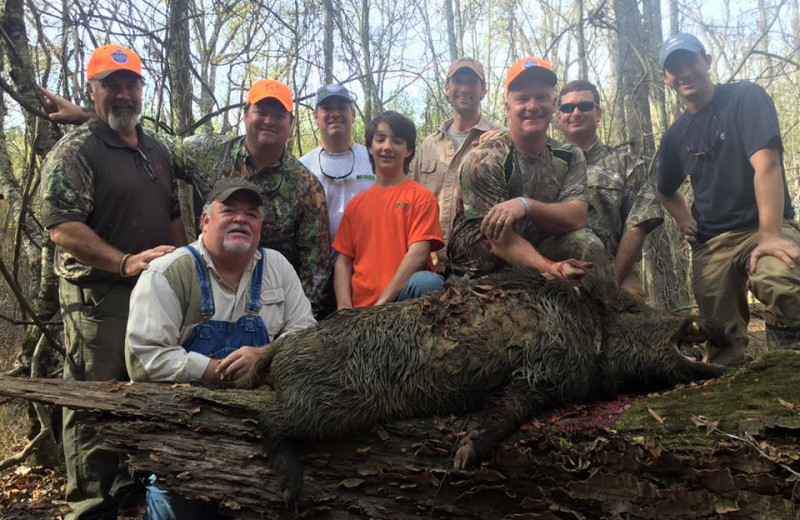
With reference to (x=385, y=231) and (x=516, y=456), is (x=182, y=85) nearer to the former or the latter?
(x=385, y=231)

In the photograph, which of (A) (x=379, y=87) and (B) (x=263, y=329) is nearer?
(B) (x=263, y=329)

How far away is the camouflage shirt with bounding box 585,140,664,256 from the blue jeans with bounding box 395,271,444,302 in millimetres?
1727

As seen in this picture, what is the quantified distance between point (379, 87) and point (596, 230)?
5056 millimetres

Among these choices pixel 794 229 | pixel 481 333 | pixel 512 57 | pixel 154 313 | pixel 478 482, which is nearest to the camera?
pixel 478 482

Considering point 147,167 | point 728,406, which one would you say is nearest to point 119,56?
point 147,167

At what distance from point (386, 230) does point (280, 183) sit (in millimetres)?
1059

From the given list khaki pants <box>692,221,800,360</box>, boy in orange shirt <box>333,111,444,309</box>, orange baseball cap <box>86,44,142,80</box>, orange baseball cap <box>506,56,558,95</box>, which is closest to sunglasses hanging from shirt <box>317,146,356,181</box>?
boy in orange shirt <box>333,111,444,309</box>

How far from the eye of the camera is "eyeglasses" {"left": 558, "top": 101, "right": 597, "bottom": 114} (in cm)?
527

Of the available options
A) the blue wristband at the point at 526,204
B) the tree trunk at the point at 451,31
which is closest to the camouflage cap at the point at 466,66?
the blue wristband at the point at 526,204

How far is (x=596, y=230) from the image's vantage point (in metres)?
5.05

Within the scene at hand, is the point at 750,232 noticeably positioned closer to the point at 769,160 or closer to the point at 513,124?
the point at 769,160

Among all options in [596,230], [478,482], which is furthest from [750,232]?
[478,482]

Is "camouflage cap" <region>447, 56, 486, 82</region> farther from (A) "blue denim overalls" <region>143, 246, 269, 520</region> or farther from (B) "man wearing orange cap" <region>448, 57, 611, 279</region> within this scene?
(A) "blue denim overalls" <region>143, 246, 269, 520</region>

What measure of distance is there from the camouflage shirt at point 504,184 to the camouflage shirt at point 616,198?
35.4 inches
